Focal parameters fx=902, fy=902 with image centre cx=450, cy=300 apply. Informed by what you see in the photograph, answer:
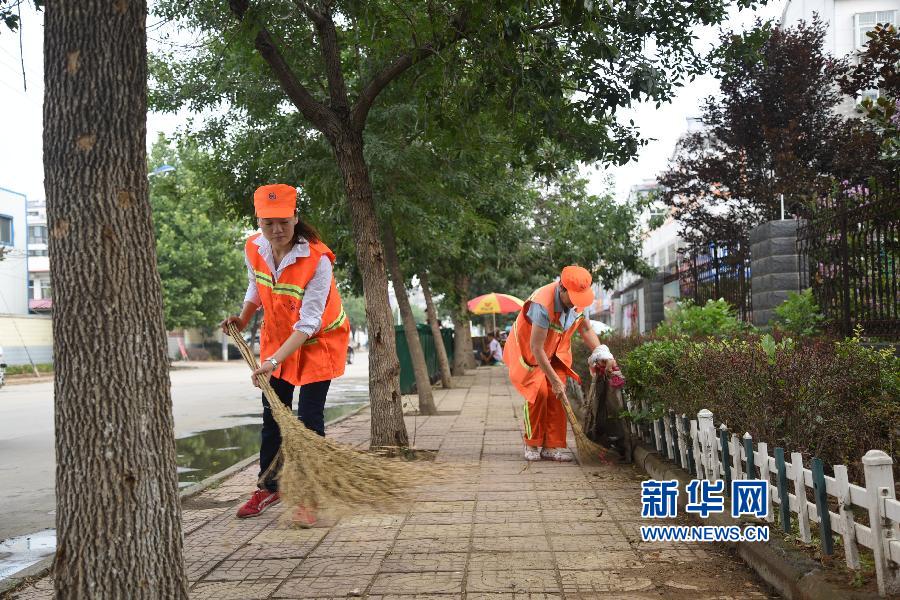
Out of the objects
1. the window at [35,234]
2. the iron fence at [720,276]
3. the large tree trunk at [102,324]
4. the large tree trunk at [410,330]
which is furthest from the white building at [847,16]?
the window at [35,234]

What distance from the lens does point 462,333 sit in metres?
27.0

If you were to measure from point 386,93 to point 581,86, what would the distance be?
11.4ft

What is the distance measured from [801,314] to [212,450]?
668cm

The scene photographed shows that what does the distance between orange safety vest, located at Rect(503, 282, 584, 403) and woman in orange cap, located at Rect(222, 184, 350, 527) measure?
92.1 inches

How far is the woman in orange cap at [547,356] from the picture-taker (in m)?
7.29

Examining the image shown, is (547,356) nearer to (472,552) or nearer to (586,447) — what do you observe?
(586,447)

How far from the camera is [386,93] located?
10211mm

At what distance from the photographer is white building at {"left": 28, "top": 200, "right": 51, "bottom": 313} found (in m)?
53.6

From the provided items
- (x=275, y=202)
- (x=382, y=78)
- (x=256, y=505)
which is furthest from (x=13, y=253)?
(x=275, y=202)

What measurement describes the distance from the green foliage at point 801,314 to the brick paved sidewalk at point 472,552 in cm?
358

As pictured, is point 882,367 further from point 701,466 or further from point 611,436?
point 611,436

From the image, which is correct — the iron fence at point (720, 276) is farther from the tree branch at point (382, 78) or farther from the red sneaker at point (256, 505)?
the red sneaker at point (256, 505)

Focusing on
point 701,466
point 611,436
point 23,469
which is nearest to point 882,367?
point 701,466

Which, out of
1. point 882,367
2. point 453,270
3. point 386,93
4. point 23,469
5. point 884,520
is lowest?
point 23,469
